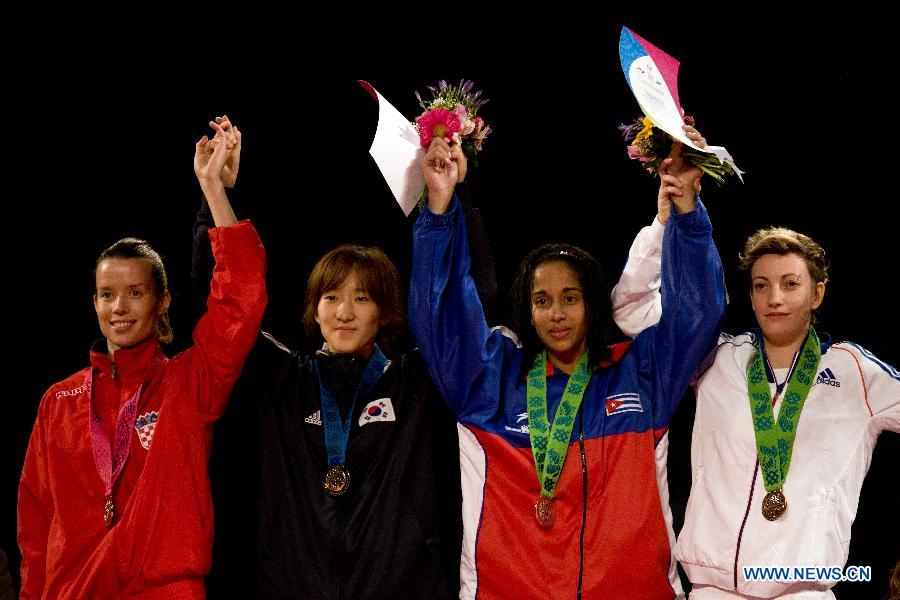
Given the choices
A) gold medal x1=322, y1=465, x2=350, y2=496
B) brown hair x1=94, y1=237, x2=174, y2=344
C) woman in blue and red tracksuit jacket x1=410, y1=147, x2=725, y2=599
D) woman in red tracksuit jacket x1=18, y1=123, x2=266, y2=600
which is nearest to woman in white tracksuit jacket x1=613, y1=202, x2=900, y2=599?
woman in blue and red tracksuit jacket x1=410, y1=147, x2=725, y2=599

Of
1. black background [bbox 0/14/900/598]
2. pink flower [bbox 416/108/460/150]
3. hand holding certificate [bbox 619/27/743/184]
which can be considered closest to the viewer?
hand holding certificate [bbox 619/27/743/184]

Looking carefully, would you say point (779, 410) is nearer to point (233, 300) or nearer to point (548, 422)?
point (548, 422)

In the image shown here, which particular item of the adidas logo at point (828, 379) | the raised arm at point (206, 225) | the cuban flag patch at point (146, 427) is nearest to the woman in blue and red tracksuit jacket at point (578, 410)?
the adidas logo at point (828, 379)

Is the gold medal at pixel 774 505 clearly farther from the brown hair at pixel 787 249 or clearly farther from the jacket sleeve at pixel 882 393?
the brown hair at pixel 787 249

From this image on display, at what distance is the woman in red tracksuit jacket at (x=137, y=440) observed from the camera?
99.4 inches

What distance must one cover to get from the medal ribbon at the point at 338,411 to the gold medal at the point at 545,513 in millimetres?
578

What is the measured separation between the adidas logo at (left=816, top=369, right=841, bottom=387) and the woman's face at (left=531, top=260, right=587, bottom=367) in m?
0.68

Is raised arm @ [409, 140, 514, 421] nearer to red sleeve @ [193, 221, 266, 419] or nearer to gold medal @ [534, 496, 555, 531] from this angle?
gold medal @ [534, 496, 555, 531]

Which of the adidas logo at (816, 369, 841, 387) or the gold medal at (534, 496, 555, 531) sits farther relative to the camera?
the adidas logo at (816, 369, 841, 387)

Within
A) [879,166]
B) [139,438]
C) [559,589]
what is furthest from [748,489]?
[139,438]

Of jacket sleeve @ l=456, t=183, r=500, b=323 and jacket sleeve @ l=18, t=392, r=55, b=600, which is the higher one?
jacket sleeve @ l=456, t=183, r=500, b=323

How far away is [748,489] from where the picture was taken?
2.53 m

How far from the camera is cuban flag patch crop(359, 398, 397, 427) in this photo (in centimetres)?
268

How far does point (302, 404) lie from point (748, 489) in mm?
1316
